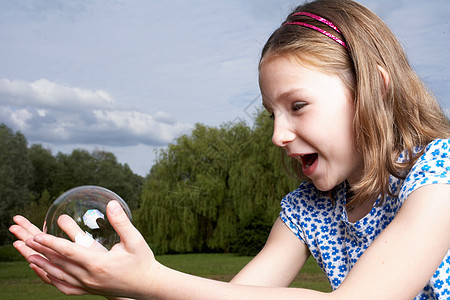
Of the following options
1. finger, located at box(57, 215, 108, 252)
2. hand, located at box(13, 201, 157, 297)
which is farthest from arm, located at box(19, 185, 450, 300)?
finger, located at box(57, 215, 108, 252)

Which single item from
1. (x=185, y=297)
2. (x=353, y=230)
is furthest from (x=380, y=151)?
(x=185, y=297)

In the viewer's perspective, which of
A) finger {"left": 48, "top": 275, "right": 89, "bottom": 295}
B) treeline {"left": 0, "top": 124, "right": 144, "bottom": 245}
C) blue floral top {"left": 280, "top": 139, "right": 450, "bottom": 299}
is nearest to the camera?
finger {"left": 48, "top": 275, "right": 89, "bottom": 295}

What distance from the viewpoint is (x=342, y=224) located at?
98.9 inches

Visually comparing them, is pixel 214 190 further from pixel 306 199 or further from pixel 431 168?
pixel 431 168

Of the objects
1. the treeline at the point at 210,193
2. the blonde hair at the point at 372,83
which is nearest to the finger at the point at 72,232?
the blonde hair at the point at 372,83

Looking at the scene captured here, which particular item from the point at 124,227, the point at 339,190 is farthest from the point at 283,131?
the point at 124,227

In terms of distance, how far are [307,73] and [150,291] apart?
1.07 metres

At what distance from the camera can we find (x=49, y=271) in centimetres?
173

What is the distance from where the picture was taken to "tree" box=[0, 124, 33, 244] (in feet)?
106

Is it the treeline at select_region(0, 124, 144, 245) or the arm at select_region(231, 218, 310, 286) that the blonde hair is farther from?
the treeline at select_region(0, 124, 144, 245)

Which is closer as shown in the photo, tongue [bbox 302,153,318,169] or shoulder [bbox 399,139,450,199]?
shoulder [bbox 399,139,450,199]

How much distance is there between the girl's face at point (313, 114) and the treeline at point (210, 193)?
2096 centimetres

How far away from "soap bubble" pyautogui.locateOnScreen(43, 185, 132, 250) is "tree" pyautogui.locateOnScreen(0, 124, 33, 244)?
1260 inches

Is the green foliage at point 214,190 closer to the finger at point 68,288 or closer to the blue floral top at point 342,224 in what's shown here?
the blue floral top at point 342,224
